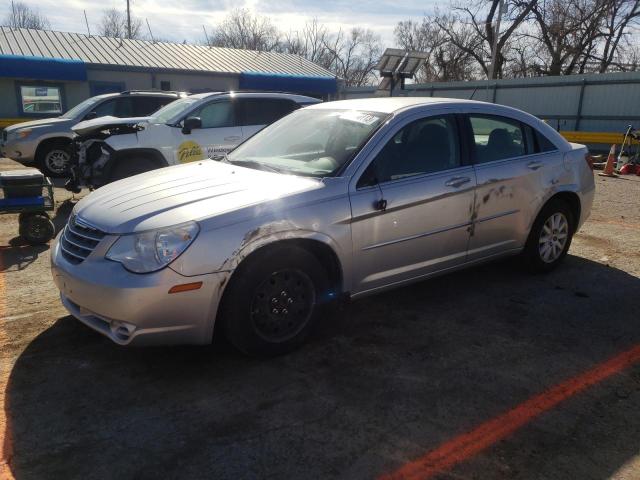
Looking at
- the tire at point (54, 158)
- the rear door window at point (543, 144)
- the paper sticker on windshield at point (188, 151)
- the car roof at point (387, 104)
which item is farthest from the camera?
the tire at point (54, 158)

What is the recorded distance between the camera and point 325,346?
363cm

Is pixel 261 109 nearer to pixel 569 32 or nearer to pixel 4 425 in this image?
pixel 4 425

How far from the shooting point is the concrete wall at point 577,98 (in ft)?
63.9

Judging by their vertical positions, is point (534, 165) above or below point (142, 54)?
below

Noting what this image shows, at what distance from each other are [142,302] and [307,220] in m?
1.09

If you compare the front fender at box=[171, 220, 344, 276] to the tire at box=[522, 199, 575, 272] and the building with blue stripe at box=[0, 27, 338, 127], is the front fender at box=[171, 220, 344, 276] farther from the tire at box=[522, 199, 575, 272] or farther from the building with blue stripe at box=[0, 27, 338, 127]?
the building with blue stripe at box=[0, 27, 338, 127]

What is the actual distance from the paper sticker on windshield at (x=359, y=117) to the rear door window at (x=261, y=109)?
464 centimetres

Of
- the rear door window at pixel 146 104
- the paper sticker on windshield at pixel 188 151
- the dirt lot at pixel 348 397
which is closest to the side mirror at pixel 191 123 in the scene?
the paper sticker on windshield at pixel 188 151

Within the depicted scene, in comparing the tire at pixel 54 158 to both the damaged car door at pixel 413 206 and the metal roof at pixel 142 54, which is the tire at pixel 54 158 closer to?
the damaged car door at pixel 413 206

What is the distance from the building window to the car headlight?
20.1m

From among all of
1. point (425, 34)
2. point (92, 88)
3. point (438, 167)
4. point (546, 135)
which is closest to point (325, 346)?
point (438, 167)

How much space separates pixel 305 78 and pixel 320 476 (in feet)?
78.5

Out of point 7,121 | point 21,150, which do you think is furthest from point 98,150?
point 7,121

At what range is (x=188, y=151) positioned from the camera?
804 centimetres
